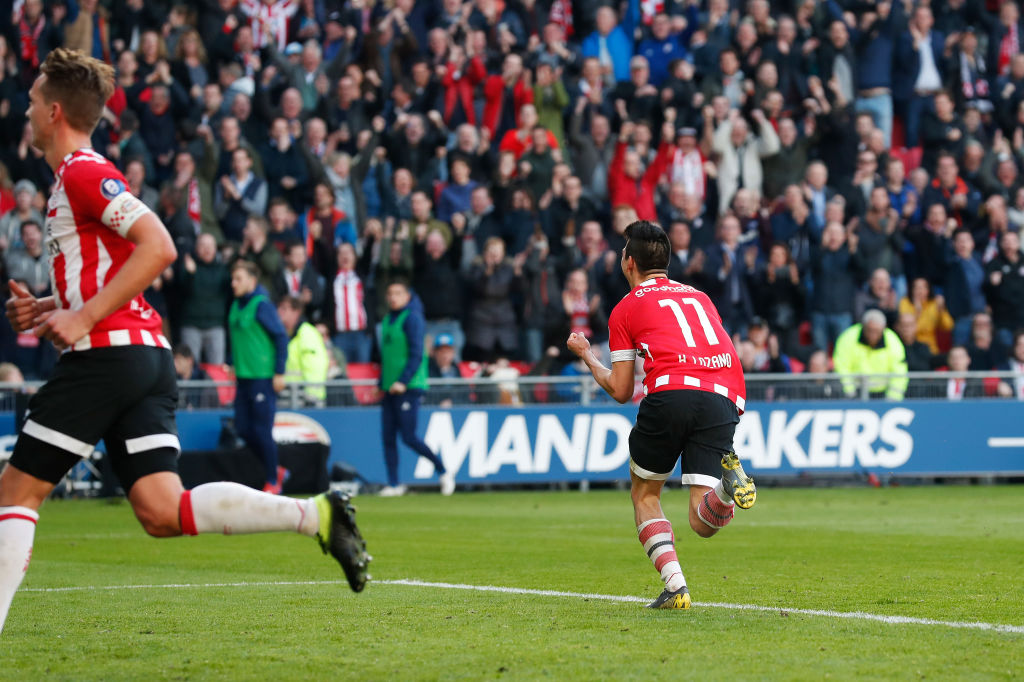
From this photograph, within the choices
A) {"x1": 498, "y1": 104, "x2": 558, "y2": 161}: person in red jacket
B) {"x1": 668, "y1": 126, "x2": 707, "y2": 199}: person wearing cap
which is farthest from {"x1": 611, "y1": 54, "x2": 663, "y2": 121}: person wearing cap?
{"x1": 498, "y1": 104, "x2": 558, "y2": 161}: person in red jacket

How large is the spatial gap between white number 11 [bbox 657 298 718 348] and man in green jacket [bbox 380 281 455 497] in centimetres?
1063

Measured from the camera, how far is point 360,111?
74.5 feet

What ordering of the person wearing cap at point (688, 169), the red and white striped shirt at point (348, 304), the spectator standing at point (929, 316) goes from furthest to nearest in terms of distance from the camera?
the person wearing cap at point (688, 169)
the spectator standing at point (929, 316)
the red and white striped shirt at point (348, 304)

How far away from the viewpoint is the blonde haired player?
579cm

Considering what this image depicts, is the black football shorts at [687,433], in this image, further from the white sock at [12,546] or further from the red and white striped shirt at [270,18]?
the red and white striped shirt at [270,18]

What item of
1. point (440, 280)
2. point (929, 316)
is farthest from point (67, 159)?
point (929, 316)

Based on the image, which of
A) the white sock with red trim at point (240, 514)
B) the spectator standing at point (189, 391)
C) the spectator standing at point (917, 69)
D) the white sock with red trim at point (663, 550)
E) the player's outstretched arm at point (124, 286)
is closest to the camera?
the player's outstretched arm at point (124, 286)

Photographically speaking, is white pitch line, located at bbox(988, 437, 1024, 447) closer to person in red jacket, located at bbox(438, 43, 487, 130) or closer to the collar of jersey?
person in red jacket, located at bbox(438, 43, 487, 130)

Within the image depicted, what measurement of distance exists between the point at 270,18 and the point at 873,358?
405 inches

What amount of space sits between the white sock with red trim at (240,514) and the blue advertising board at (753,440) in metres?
13.7

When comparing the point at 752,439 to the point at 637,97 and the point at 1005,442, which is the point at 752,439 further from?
the point at 637,97

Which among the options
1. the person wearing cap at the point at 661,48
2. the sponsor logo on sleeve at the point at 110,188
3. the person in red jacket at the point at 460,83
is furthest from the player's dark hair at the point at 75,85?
the person wearing cap at the point at 661,48

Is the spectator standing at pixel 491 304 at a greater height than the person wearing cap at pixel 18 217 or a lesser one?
lesser

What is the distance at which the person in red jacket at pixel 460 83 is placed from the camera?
22922 mm
